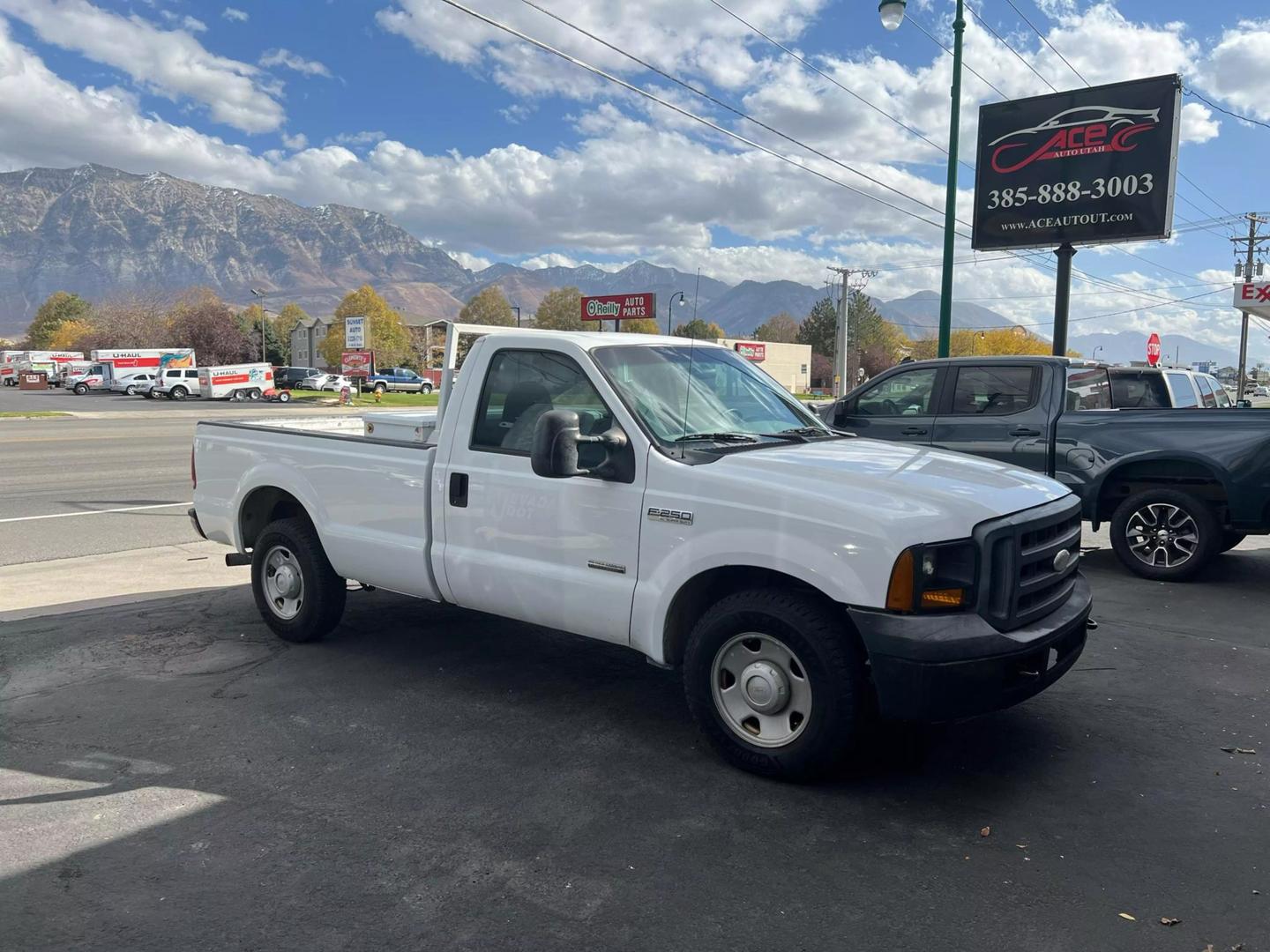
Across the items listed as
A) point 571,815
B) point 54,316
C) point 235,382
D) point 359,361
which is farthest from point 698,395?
point 54,316

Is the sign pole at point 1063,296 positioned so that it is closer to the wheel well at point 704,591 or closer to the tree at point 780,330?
the wheel well at point 704,591

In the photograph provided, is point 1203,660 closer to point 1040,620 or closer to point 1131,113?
point 1040,620

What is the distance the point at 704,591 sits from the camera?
13.8 feet

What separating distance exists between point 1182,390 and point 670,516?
899 centimetres

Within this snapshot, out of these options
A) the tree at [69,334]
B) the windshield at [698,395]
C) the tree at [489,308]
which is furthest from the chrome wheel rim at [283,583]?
the tree at [69,334]

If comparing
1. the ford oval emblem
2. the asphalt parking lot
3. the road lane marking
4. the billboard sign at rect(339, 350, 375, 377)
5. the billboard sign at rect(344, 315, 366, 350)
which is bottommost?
the asphalt parking lot

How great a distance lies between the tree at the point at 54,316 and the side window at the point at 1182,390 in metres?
151

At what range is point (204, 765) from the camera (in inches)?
162

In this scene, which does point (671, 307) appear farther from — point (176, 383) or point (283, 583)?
point (176, 383)

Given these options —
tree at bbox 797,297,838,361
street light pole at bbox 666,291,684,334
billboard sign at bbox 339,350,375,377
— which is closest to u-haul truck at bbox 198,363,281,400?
billboard sign at bbox 339,350,375,377

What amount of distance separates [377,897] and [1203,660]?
5.25 m

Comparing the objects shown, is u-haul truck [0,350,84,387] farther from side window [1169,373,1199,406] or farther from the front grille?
the front grille

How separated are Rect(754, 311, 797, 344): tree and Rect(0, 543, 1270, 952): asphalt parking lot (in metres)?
131

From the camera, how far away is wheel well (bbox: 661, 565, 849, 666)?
13.0 ft
